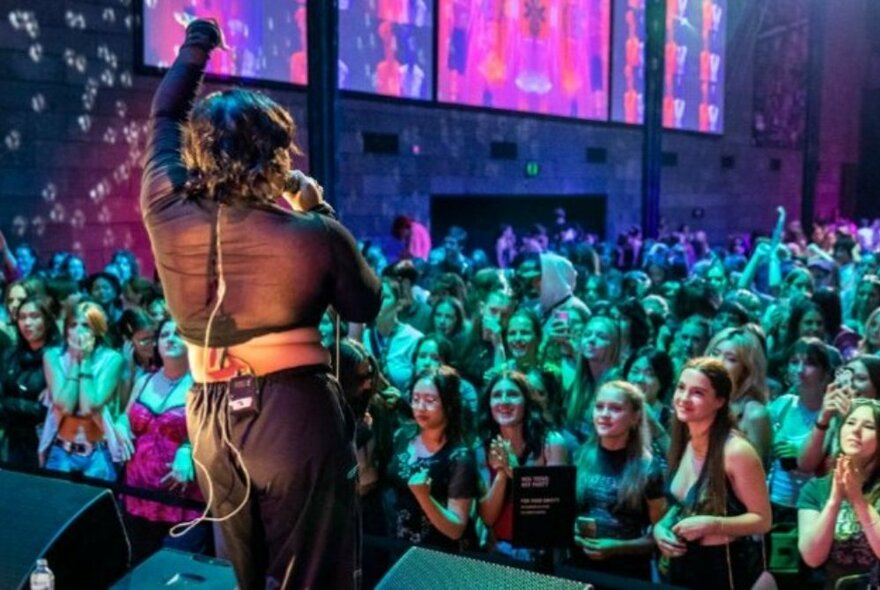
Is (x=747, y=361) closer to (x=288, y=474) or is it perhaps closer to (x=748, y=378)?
(x=748, y=378)

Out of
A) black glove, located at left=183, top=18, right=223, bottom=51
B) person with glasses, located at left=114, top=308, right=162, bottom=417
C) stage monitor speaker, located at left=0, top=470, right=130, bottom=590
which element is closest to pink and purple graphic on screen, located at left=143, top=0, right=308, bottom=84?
person with glasses, located at left=114, top=308, right=162, bottom=417

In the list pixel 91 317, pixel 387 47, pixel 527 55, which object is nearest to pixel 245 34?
pixel 387 47

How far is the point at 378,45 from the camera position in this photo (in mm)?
9984

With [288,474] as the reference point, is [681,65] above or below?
above

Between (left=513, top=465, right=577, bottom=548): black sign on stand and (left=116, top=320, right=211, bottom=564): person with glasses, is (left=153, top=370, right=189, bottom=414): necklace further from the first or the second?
(left=513, top=465, right=577, bottom=548): black sign on stand

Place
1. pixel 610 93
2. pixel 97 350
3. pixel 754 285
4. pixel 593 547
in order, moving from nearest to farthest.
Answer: pixel 593 547 < pixel 97 350 < pixel 754 285 < pixel 610 93

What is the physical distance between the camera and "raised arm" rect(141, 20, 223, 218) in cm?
160

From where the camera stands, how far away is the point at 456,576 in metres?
1.99

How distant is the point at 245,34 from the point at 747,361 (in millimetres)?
6493

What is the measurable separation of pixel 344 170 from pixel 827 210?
12455 mm

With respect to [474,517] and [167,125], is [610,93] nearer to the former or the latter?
[474,517]

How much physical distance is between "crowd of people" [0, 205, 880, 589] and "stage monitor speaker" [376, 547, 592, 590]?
0.23 meters

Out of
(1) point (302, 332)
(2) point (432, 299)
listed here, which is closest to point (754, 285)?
(2) point (432, 299)

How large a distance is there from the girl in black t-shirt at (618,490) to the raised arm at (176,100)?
1.69 m
